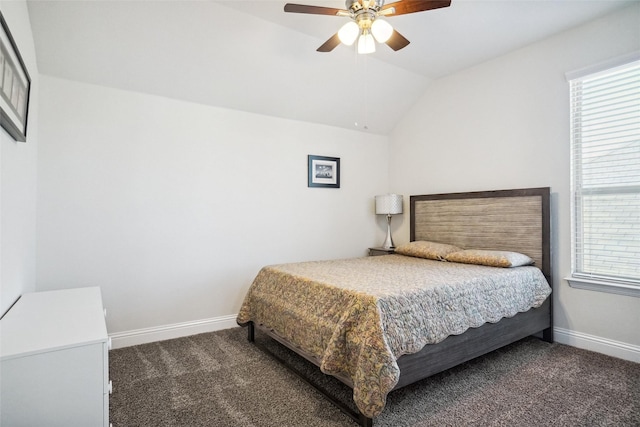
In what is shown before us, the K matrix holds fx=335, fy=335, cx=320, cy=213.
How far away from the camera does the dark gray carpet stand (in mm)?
1823

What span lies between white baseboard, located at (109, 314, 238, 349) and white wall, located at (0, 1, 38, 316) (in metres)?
0.79

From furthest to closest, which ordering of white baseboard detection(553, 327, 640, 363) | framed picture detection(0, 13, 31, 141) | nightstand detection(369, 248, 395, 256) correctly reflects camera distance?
nightstand detection(369, 248, 395, 256) → white baseboard detection(553, 327, 640, 363) → framed picture detection(0, 13, 31, 141)

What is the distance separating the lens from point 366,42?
2238mm

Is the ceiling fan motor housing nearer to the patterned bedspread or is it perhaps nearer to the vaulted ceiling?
the vaulted ceiling

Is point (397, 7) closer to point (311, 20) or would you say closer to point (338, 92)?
point (311, 20)

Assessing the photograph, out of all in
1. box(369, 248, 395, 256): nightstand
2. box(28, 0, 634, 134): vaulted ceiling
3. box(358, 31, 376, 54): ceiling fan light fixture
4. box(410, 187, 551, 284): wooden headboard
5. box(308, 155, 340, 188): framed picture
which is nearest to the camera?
box(358, 31, 376, 54): ceiling fan light fixture

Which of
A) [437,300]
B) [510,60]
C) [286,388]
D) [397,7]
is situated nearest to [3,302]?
[286,388]

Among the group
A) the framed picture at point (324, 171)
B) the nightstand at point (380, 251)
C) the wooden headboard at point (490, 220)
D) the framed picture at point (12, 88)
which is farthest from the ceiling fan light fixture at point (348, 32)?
the nightstand at point (380, 251)

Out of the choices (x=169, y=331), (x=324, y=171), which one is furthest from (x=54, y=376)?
(x=324, y=171)

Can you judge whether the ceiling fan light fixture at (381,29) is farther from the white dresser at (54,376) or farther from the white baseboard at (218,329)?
the white baseboard at (218,329)

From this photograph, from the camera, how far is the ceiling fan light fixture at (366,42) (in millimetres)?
2191

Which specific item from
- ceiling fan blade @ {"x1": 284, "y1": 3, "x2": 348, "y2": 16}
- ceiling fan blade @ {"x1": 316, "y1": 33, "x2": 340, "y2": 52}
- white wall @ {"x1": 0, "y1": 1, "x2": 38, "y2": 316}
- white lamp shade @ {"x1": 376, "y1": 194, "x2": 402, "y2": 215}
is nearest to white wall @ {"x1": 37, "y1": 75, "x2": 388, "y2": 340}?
white wall @ {"x1": 0, "y1": 1, "x2": 38, "y2": 316}

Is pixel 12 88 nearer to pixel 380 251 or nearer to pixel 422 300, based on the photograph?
pixel 422 300

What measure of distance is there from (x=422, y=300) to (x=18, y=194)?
2.37 m
